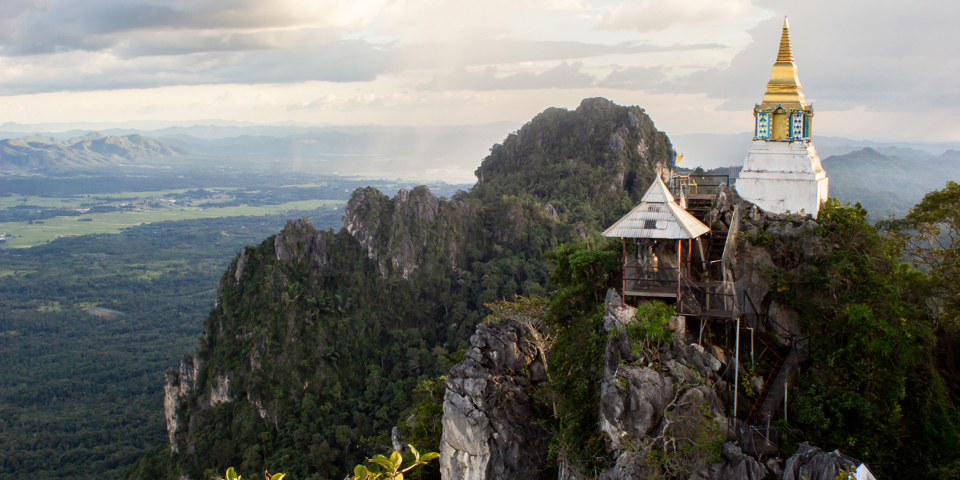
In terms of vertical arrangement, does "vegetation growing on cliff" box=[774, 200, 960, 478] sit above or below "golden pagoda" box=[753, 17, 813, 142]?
below

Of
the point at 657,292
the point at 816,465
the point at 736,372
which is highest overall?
the point at 657,292

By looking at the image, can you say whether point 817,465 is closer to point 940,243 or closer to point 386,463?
point 940,243

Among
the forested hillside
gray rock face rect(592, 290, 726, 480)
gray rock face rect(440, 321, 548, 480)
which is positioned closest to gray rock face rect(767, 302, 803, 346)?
gray rock face rect(592, 290, 726, 480)

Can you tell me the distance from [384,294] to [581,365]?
1498 inches

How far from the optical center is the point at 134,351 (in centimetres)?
7969

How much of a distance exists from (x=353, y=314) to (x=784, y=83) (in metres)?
39.4

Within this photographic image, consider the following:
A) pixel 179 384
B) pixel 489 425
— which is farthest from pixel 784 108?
pixel 179 384

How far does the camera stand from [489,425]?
19.1 m

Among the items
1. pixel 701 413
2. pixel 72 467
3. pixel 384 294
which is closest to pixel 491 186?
pixel 384 294

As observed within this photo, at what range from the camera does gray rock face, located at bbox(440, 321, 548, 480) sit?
746 inches

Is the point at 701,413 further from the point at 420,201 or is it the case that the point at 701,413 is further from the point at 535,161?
the point at 535,161

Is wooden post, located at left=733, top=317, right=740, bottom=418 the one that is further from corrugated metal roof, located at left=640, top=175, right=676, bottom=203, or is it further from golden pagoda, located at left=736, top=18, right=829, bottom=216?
golden pagoda, located at left=736, top=18, right=829, bottom=216

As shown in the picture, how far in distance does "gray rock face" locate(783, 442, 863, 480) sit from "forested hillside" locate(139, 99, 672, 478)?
25171 millimetres

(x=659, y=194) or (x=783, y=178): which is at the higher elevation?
(x=783, y=178)
